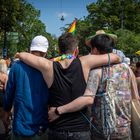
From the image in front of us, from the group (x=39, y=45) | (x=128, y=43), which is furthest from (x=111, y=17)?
(x=39, y=45)

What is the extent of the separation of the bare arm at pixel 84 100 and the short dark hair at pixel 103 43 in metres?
0.23

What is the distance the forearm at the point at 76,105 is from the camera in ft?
12.6

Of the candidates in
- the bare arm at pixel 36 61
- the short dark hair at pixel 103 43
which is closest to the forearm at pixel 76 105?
the bare arm at pixel 36 61

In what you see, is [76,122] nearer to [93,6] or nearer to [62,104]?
[62,104]

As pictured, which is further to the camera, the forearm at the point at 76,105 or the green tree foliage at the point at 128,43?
the green tree foliage at the point at 128,43

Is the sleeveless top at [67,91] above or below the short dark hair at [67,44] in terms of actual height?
below

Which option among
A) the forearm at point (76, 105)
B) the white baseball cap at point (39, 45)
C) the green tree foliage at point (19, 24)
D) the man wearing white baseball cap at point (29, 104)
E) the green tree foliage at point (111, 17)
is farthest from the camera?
the green tree foliage at point (111, 17)

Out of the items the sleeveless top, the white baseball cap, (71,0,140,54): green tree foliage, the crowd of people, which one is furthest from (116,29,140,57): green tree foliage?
→ the sleeveless top

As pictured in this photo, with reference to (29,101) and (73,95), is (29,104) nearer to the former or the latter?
(29,101)

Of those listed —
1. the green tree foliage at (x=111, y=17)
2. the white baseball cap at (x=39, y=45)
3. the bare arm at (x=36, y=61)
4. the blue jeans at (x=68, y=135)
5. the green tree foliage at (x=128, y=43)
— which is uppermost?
the green tree foliage at (x=111, y=17)

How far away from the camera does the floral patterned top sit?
392 cm

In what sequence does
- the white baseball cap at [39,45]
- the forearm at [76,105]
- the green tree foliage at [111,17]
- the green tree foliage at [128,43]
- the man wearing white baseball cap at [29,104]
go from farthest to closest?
the green tree foliage at [111,17]
the green tree foliage at [128,43]
the white baseball cap at [39,45]
the man wearing white baseball cap at [29,104]
the forearm at [76,105]

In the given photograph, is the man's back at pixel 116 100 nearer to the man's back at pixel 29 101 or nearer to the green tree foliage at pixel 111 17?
the man's back at pixel 29 101

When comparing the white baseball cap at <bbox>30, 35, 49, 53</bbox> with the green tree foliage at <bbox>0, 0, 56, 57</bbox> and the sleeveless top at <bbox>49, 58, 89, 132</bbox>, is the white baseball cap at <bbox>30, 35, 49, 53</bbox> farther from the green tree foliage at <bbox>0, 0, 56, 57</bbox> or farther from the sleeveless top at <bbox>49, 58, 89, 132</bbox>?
the green tree foliage at <bbox>0, 0, 56, 57</bbox>
